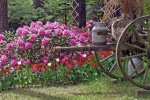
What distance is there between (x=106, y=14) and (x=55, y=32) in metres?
1.44

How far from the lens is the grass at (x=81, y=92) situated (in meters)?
5.40

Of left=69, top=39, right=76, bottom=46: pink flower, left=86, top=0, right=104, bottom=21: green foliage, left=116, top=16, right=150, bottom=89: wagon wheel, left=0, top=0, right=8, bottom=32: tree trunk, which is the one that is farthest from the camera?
left=86, top=0, right=104, bottom=21: green foliage

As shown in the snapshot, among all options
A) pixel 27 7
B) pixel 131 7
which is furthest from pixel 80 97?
pixel 27 7

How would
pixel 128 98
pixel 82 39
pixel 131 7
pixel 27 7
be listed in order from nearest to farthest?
pixel 128 98 → pixel 131 7 → pixel 82 39 → pixel 27 7

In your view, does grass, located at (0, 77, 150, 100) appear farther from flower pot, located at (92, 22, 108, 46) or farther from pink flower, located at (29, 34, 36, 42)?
pink flower, located at (29, 34, 36, 42)

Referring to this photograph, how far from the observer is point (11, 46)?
6.50 metres

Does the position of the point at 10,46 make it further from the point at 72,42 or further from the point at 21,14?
Answer: the point at 21,14

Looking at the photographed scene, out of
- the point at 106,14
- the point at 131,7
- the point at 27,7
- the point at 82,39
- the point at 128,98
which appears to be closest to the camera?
the point at 128,98

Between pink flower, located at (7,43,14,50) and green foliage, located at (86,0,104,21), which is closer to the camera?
pink flower, located at (7,43,14,50)

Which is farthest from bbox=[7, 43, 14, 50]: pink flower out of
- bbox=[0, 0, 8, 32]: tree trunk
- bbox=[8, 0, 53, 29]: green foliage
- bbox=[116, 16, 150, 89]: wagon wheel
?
bbox=[8, 0, 53, 29]: green foliage

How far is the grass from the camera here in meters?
5.40

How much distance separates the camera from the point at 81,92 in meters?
5.76

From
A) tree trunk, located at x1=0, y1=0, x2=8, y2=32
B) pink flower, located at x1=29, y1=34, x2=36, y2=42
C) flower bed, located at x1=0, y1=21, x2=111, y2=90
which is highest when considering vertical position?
tree trunk, located at x1=0, y1=0, x2=8, y2=32

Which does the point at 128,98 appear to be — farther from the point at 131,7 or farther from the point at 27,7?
the point at 27,7
